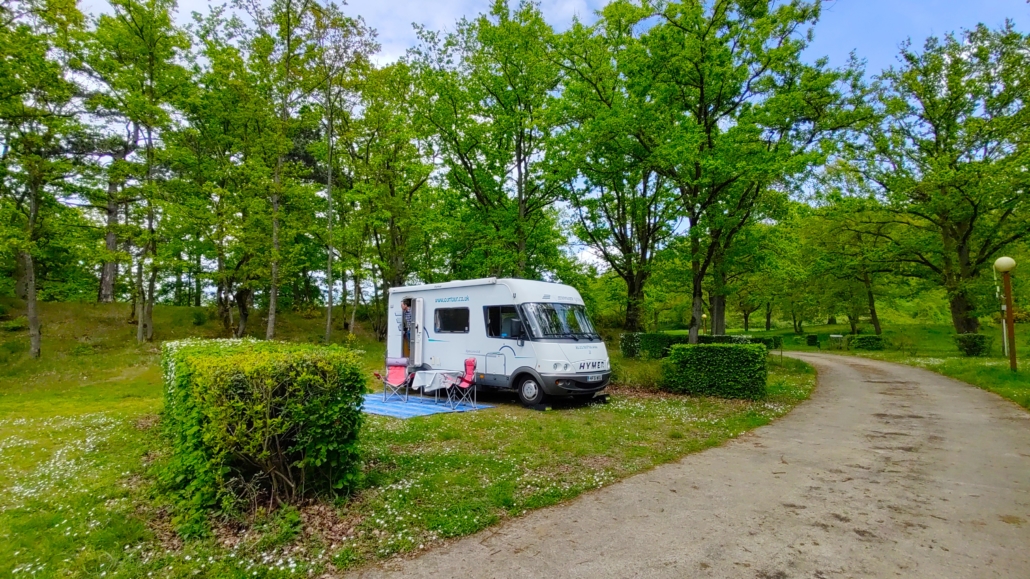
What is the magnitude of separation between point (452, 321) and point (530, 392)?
2.57 m

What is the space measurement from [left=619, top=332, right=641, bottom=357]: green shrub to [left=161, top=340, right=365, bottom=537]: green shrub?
15.6 m

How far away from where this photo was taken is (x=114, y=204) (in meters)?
19.3

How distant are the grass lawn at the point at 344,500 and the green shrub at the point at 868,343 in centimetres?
1967

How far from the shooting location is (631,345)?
A: 61.6 feet

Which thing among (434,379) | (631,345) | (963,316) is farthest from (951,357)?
(434,379)

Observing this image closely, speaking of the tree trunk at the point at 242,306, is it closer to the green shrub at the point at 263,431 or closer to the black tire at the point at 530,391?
the black tire at the point at 530,391

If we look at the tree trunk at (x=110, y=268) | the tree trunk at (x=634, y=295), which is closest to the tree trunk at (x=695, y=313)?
the tree trunk at (x=634, y=295)

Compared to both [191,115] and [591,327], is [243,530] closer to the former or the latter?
[591,327]

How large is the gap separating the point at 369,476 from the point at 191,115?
20390mm

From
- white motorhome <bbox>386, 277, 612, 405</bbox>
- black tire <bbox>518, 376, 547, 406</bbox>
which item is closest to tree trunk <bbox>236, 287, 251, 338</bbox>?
white motorhome <bbox>386, 277, 612, 405</bbox>

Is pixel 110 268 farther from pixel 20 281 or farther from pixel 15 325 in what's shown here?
pixel 15 325

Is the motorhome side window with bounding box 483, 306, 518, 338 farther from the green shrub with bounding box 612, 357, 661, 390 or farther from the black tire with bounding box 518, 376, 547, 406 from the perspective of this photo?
the green shrub with bounding box 612, 357, 661, 390

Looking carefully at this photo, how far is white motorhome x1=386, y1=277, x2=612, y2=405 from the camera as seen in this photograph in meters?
9.01

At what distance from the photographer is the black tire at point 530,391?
9070 mm
